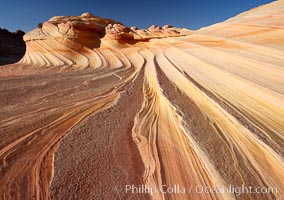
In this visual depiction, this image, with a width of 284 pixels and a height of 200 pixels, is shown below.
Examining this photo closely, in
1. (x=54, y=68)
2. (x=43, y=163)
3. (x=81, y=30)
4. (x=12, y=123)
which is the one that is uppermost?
(x=81, y=30)

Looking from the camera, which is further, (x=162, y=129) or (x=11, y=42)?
(x=11, y=42)

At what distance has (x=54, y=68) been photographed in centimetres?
994

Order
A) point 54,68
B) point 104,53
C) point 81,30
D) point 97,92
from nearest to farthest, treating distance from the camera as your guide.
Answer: point 97,92 → point 54,68 → point 104,53 → point 81,30

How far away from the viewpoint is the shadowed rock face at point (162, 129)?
231cm

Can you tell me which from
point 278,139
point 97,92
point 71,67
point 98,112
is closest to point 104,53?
point 71,67

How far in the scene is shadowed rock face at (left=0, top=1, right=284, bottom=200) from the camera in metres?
2.31

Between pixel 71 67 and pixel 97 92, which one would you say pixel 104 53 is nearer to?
pixel 71 67

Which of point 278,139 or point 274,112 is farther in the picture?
point 274,112

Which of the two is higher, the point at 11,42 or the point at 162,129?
the point at 11,42

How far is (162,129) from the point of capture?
3.36m

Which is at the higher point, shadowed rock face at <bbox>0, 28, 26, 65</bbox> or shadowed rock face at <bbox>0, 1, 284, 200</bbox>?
shadowed rock face at <bbox>0, 28, 26, 65</bbox>

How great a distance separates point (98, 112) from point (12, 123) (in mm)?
1348

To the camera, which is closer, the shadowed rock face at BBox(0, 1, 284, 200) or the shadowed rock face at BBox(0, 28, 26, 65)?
the shadowed rock face at BBox(0, 1, 284, 200)

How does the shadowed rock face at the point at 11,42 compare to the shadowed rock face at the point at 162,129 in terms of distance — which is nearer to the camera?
the shadowed rock face at the point at 162,129
